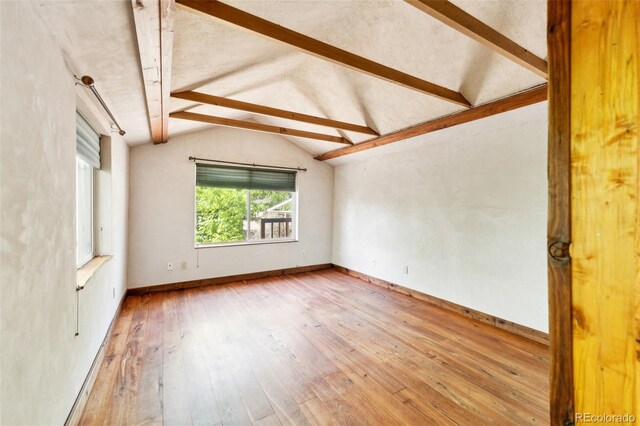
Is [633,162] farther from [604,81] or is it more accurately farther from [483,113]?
[483,113]

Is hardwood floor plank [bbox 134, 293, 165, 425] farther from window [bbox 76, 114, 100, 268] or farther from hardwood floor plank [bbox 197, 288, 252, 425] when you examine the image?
window [bbox 76, 114, 100, 268]

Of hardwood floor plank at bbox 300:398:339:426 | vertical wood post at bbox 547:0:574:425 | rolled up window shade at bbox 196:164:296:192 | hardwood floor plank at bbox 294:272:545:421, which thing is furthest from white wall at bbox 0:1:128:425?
rolled up window shade at bbox 196:164:296:192

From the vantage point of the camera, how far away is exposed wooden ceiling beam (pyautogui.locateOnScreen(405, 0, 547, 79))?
1452mm

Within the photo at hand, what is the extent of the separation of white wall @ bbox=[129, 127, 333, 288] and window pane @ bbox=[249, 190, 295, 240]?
0.23 meters

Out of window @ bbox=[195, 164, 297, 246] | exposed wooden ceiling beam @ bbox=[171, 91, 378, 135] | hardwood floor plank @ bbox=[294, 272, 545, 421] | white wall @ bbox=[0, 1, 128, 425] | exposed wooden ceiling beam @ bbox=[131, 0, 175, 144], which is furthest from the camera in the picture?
window @ bbox=[195, 164, 297, 246]

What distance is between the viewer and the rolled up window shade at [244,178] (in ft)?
14.4

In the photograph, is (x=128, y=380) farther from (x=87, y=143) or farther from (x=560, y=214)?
(x=560, y=214)

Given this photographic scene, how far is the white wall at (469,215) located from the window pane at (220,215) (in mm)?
2179

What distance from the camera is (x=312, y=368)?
219 centimetres

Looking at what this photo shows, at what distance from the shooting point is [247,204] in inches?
189

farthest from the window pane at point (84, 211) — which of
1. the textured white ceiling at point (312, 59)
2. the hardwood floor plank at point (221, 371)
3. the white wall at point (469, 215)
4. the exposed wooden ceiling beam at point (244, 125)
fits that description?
the white wall at point (469, 215)

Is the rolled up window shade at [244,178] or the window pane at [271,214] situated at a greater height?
the rolled up window shade at [244,178]

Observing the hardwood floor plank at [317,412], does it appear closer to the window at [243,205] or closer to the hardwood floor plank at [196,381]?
the hardwood floor plank at [196,381]

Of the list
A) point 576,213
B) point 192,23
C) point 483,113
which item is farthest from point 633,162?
point 483,113
